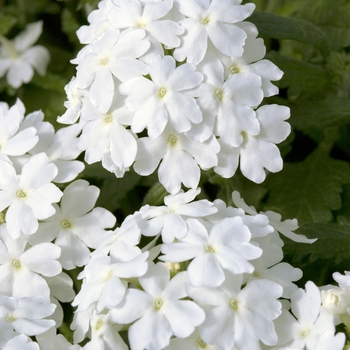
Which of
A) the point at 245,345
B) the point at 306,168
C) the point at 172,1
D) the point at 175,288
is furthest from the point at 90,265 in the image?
the point at 306,168

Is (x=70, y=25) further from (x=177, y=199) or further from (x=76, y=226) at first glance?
(x=177, y=199)

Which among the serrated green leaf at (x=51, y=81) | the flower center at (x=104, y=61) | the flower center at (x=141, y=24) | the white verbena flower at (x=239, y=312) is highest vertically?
the flower center at (x=141, y=24)

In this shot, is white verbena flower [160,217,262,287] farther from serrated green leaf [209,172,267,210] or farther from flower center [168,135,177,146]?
serrated green leaf [209,172,267,210]

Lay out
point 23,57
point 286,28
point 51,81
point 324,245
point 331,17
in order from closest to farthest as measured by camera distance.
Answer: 1. point 324,245
2. point 286,28
3. point 331,17
4. point 51,81
5. point 23,57

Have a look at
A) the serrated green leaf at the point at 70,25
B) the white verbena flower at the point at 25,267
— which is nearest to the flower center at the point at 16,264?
the white verbena flower at the point at 25,267

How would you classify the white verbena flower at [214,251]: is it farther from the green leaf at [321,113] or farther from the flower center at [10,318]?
the green leaf at [321,113]

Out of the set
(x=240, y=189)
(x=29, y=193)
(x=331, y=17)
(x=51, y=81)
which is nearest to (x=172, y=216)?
(x=29, y=193)
